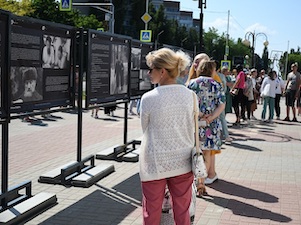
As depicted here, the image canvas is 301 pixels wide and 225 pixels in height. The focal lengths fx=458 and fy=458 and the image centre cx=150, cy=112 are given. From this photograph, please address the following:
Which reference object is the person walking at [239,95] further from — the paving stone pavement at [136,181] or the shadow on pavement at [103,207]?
the shadow on pavement at [103,207]

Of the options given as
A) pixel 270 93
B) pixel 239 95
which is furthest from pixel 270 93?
pixel 239 95

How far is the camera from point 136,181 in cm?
693

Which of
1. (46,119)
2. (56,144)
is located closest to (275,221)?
(56,144)

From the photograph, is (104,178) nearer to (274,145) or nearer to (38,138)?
(38,138)

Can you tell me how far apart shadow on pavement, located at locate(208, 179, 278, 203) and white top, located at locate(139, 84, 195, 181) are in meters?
2.79

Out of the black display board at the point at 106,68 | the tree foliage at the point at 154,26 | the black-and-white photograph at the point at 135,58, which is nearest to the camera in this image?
the black display board at the point at 106,68

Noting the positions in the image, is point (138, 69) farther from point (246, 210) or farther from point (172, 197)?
point (172, 197)

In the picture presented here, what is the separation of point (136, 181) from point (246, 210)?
1.89 m

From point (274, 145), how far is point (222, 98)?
5.35 m

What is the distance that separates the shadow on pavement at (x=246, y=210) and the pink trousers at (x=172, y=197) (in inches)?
74.5

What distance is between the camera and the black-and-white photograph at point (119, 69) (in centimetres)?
763

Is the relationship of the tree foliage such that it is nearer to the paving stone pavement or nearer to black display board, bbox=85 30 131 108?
the paving stone pavement

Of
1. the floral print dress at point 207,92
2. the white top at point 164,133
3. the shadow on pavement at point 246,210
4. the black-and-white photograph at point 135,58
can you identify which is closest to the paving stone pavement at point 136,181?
the shadow on pavement at point 246,210

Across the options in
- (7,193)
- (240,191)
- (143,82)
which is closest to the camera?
(7,193)
